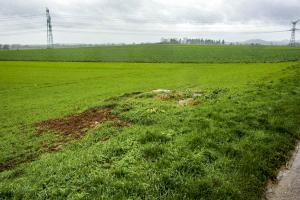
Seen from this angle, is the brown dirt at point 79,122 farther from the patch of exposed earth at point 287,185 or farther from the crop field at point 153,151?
the patch of exposed earth at point 287,185

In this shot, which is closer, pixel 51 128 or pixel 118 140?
pixel 118 140

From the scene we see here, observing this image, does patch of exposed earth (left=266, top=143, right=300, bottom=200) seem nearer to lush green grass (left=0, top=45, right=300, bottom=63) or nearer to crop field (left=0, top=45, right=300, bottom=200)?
crop field (left=0, top=45, right=300, bottom=200)

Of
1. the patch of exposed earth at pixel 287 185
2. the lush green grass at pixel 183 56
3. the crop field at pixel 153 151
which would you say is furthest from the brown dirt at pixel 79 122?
the lush green grass at pixel 183 56

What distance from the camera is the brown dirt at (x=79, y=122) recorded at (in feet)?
38.1

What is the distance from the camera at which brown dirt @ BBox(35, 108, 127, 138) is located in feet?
38.1

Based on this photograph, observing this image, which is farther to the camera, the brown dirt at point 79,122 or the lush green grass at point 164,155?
the brown dirt at point 79,122

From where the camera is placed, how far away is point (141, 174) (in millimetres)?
6465

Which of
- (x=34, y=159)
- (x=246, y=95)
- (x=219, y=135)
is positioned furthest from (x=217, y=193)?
(x=246, y=95)

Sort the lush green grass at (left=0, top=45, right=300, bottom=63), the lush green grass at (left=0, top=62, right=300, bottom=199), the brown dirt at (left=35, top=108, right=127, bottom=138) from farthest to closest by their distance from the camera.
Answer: the lush green grass at (left=0, top=45, right=300, bottom=63) < the brown dirt at (left=35, top=108, right=127, bottom=138) < the lush green grass at (left=0, top=62, right=300, bottom=199)

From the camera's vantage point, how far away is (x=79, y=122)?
12.9 meters

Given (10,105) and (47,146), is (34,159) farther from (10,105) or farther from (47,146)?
(10,105)

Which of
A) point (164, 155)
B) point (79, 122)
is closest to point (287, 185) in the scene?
point (164, 155)

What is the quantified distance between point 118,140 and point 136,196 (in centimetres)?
337

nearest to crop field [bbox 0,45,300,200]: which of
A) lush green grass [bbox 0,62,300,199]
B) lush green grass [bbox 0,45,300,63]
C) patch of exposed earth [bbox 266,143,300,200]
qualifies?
lush green grass [bbox 0,62,300,199]
